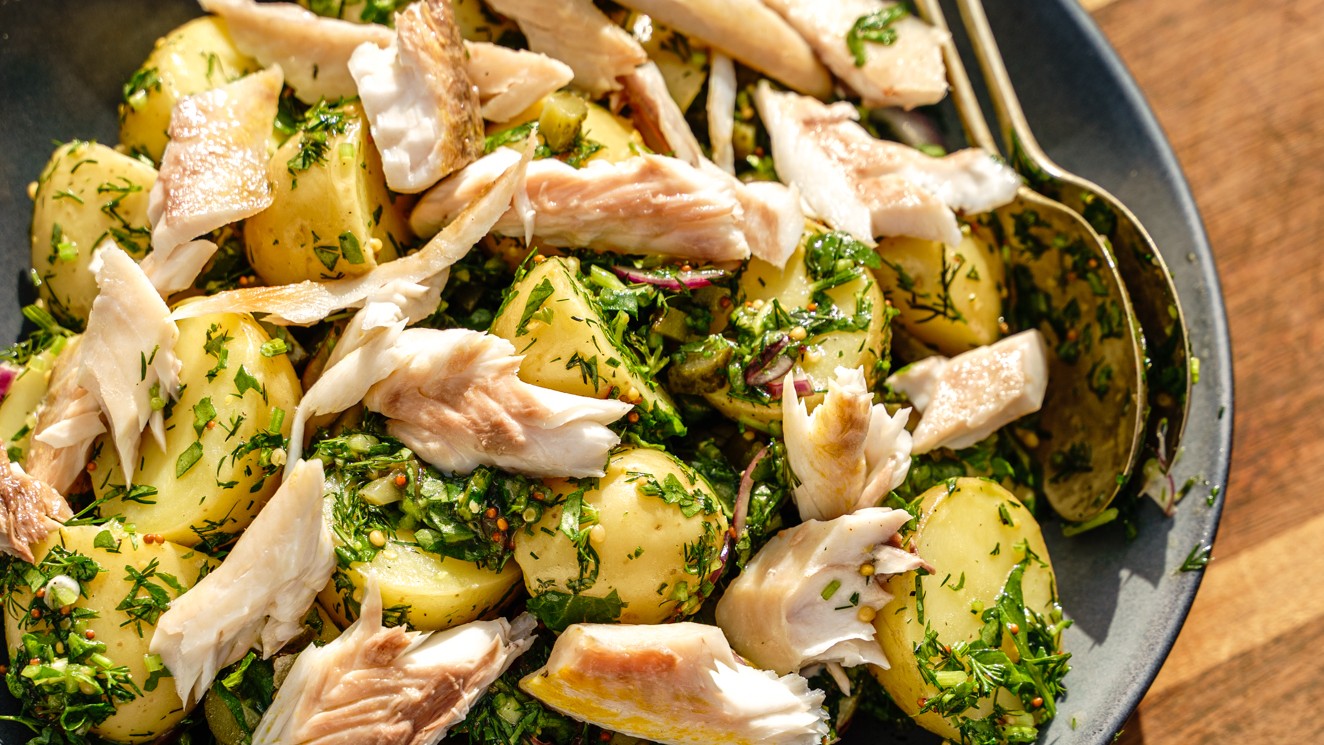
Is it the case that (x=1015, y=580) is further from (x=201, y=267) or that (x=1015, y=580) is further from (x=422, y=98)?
(x=201, y=267)

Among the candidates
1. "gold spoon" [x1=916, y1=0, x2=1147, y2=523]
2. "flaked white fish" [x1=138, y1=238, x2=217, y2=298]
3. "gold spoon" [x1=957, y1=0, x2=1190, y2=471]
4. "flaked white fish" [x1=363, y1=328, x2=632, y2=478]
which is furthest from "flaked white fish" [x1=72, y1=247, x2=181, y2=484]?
"gold spoon" [x1=957, y1=0, x2=1190, y2=471]

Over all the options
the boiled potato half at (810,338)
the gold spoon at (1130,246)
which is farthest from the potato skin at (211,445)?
the gold spoon at (1130,246)

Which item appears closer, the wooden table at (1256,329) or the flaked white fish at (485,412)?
the flaked white fish at (485,412)

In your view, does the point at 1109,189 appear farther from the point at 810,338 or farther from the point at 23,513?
the point at 23,513

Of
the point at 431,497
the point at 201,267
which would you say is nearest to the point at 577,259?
the point at 431,497

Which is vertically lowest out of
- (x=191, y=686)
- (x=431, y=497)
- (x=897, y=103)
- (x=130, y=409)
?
(x=191, y=686)

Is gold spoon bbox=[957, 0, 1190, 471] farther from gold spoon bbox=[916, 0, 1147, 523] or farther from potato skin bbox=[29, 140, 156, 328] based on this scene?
potato skin bbox=[29, 140, 156, 328]

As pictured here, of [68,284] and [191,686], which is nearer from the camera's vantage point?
[191,686]

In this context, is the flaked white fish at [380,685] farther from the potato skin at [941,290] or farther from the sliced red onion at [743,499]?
the potato skin at [941,290]
